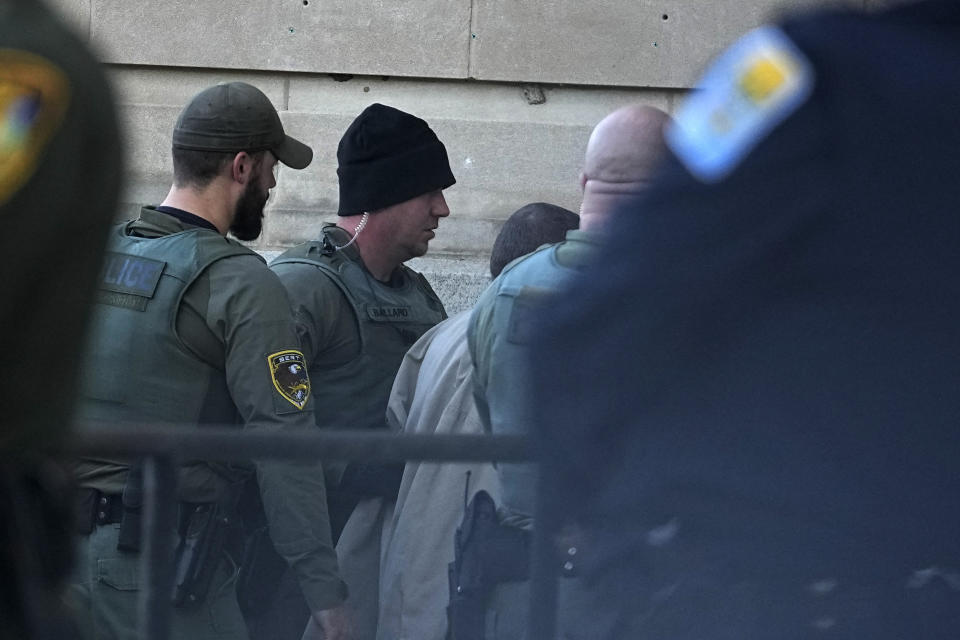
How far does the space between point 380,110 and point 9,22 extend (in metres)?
3.42

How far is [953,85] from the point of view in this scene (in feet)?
3.46

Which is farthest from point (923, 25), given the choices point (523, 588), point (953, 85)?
point (523, 588)

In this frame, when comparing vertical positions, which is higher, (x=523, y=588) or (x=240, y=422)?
(x=240, y=422)

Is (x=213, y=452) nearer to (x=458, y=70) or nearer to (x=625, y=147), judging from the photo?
(x=625, y=147)

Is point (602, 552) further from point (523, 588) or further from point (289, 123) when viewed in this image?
point (289, 123)

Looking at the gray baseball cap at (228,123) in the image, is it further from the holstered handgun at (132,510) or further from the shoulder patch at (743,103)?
the shoulder patch at (743,103)

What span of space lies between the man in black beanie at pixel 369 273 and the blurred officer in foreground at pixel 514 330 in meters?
0.60

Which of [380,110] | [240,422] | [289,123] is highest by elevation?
[289,123]

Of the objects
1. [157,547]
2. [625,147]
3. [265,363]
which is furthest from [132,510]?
[625,147]

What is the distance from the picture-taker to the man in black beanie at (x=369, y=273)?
3.86 meters

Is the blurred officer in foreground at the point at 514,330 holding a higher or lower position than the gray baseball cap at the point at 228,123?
lower

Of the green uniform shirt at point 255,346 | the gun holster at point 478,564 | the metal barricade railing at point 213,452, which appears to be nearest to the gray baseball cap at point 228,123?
the green uniform shirt at point 255,346

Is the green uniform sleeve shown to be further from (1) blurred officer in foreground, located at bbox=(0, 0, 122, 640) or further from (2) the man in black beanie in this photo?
(1) blurred officer in foreground, located at bbox=(0, 0, 122, 640)

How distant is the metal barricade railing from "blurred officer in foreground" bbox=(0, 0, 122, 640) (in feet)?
2.78
